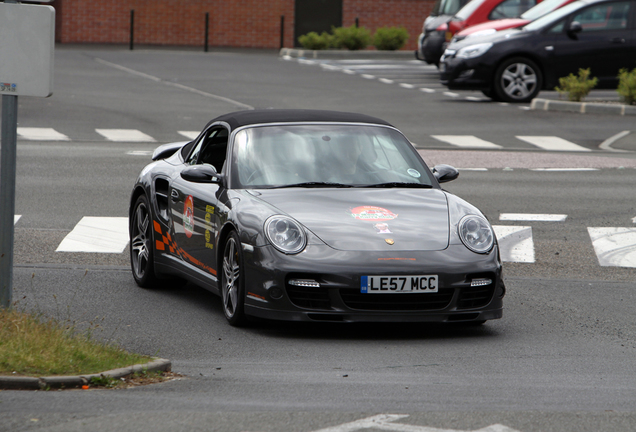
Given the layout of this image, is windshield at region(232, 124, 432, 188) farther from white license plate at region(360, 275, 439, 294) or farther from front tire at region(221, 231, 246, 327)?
white license plate at region(360, 275, 439, 294)

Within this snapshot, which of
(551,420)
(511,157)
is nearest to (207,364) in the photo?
(551,420)

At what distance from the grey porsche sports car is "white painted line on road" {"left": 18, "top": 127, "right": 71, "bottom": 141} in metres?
10.0

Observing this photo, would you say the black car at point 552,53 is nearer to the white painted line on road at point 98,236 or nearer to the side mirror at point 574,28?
the side mirror at point 574,28

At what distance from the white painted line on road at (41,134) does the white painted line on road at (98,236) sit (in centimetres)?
668

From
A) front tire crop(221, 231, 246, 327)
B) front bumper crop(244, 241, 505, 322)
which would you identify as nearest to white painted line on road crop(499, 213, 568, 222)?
front bumper crop(244, 241, 505, 322)

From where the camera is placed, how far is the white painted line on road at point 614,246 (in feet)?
35.3

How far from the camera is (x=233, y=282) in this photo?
768 centimetres

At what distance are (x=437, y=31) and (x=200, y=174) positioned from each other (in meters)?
22.2

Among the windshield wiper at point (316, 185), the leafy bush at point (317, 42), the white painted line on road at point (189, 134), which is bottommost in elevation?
the white painted line on road at point (189, 134)

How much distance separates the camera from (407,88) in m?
28.0

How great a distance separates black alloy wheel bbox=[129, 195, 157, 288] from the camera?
923cm

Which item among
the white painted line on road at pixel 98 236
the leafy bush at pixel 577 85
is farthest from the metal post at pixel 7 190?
the leafy bush at pixel 577 85

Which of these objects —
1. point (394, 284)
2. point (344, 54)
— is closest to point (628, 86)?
point (344, 54)

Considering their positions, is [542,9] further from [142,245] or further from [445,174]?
[445,174]
